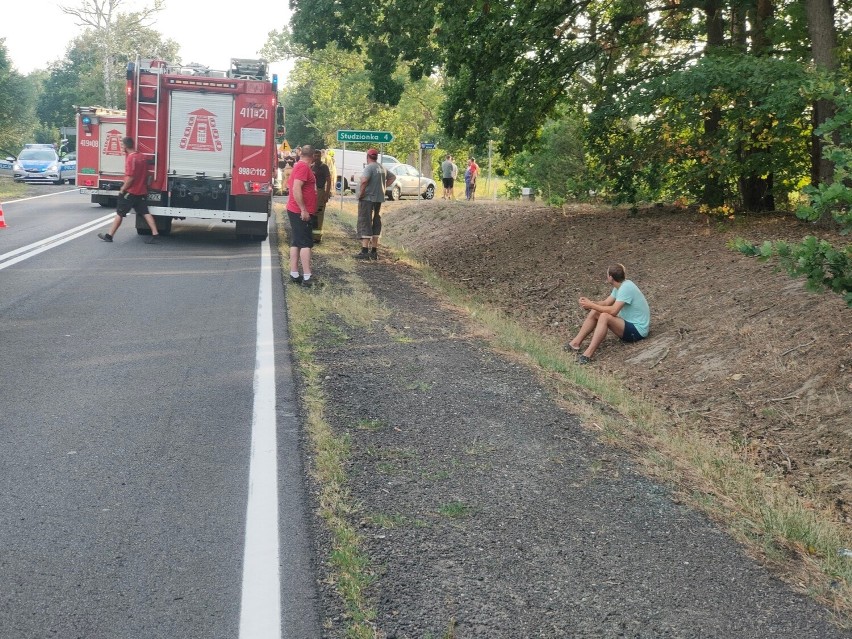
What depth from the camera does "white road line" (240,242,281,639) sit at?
3648 millimetres

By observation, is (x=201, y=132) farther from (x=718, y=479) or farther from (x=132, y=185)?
(x=718, y=479)

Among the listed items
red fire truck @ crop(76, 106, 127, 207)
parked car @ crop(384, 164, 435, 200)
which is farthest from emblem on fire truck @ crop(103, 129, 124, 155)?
parked car @ crop(384, 164, 435, 200)

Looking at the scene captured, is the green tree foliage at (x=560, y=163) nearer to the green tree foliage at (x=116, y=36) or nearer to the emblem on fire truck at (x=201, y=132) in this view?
the emblem on fire truck at (x=201, y=132)

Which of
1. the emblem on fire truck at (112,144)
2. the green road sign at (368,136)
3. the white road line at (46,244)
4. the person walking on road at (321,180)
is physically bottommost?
the white road line at (46,244)

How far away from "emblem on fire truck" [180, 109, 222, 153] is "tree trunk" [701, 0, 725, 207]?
858 centimetres

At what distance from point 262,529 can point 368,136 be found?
23772mm

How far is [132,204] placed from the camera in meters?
17.2

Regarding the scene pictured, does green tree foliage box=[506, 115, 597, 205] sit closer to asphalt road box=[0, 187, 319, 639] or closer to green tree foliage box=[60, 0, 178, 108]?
asphalt road box=[0, 187, 319, 639]

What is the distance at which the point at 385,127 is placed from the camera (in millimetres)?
56062

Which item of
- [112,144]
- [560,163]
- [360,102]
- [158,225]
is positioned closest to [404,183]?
[360,102]

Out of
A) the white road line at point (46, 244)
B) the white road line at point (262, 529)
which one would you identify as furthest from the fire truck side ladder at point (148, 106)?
the white road line at point (262, 529)

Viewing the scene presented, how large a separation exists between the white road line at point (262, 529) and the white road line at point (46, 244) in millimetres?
8051

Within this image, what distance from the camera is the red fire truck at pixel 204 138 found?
1720 cm

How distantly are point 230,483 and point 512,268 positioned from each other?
12.0 metres
